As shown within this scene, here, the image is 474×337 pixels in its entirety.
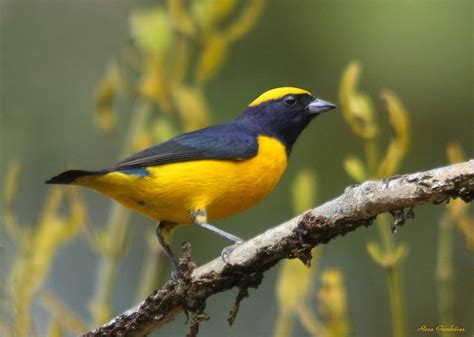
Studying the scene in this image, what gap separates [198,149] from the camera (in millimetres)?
5207

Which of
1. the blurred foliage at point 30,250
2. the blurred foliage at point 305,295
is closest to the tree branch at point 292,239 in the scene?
the blurred foliage at point 305,295

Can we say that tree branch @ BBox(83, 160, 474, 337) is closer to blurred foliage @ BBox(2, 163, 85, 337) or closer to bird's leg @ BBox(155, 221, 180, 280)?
blurred foliage @ BBox(2, 163, 85, 337)

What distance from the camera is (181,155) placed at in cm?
514

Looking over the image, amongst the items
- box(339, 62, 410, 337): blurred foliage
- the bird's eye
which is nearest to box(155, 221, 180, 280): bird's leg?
the bird's eye

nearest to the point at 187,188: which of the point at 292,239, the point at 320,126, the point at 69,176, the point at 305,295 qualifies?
the point at 69,176

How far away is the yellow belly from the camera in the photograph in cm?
496

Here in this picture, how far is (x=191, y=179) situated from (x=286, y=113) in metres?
1.06

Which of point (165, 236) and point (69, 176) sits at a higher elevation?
point (69, 176)

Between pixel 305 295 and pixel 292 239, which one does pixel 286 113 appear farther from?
pixel 292 239

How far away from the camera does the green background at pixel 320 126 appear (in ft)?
20.8

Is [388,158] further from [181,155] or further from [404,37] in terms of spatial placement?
[404,37]

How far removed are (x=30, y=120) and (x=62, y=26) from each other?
124cm

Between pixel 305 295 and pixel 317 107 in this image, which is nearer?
pixel 305 295

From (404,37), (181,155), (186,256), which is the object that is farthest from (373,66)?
(186,256)
